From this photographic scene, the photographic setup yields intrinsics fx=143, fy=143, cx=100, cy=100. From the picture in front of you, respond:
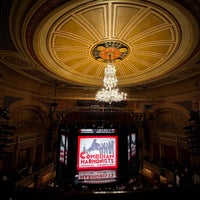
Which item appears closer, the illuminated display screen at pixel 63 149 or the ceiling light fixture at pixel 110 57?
the ceiling light fixture at pixel 110 57

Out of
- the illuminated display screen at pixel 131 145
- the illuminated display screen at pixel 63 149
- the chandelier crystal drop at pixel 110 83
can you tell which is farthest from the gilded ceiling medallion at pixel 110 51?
the illuminated display screen at pixel 131 145

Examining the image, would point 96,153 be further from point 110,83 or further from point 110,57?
point 110,57

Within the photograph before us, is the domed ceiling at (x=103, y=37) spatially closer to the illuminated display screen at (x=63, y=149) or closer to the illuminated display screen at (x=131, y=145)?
the illuminated display screen at (x=63, y=149)

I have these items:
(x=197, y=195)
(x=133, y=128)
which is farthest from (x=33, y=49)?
(x=133, y=128)

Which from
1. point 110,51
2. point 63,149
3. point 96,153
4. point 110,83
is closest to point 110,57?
point 110,51

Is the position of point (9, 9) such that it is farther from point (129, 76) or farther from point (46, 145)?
point (46, 145)

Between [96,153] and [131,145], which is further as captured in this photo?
[131,145]

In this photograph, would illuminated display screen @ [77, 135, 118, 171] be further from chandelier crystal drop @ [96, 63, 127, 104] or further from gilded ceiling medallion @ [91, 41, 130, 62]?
gilded ceiling medallion @ [91, 41, 130, 62]

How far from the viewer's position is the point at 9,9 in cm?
274

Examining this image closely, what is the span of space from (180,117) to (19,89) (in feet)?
27.9

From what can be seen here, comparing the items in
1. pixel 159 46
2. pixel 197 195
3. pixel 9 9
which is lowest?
pixel 197 195

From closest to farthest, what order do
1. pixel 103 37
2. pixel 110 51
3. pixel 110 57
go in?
pixel 103 37, pixel 110 51, pixel 110 57

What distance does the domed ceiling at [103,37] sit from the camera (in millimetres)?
2994

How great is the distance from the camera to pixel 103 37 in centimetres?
412
